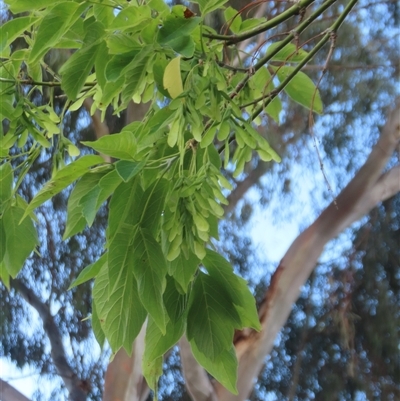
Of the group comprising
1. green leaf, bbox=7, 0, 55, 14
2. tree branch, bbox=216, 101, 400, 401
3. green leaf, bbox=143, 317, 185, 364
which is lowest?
green leaf, bbox=143, 317, 185, 364

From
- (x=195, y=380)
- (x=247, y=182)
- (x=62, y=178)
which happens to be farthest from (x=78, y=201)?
(x=247, y=182)

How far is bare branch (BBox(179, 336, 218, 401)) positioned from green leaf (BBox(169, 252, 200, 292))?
1.01m

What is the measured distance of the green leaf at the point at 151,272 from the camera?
258 millimetres

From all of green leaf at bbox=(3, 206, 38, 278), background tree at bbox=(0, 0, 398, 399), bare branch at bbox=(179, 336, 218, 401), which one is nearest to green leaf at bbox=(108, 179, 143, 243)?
green leaf at bbox=(3, 206, 38, 278)

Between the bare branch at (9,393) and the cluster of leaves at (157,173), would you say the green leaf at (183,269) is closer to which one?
the cluster of leaves at (157,173)

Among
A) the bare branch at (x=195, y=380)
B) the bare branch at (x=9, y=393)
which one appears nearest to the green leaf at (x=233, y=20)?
the bare branch at (x=195, y=380)

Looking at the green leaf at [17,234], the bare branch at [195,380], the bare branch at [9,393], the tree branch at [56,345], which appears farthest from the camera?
the tree branch at [56,345]

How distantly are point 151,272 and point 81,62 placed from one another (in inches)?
4.6

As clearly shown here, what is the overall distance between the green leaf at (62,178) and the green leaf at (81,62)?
0.14ft

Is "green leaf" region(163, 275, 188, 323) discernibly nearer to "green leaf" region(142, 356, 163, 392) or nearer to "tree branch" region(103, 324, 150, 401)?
"green leaf" region(142, 356, 163, 392)

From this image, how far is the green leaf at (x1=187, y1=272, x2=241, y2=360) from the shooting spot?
296mm

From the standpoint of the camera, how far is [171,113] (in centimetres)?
27

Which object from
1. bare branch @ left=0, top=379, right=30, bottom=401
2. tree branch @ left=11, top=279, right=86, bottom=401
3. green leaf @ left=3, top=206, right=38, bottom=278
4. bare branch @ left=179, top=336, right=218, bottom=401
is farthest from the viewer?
tree branch @ left=11, top=279, right=86, bottom=401

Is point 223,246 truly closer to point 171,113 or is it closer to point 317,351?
point 317,351
